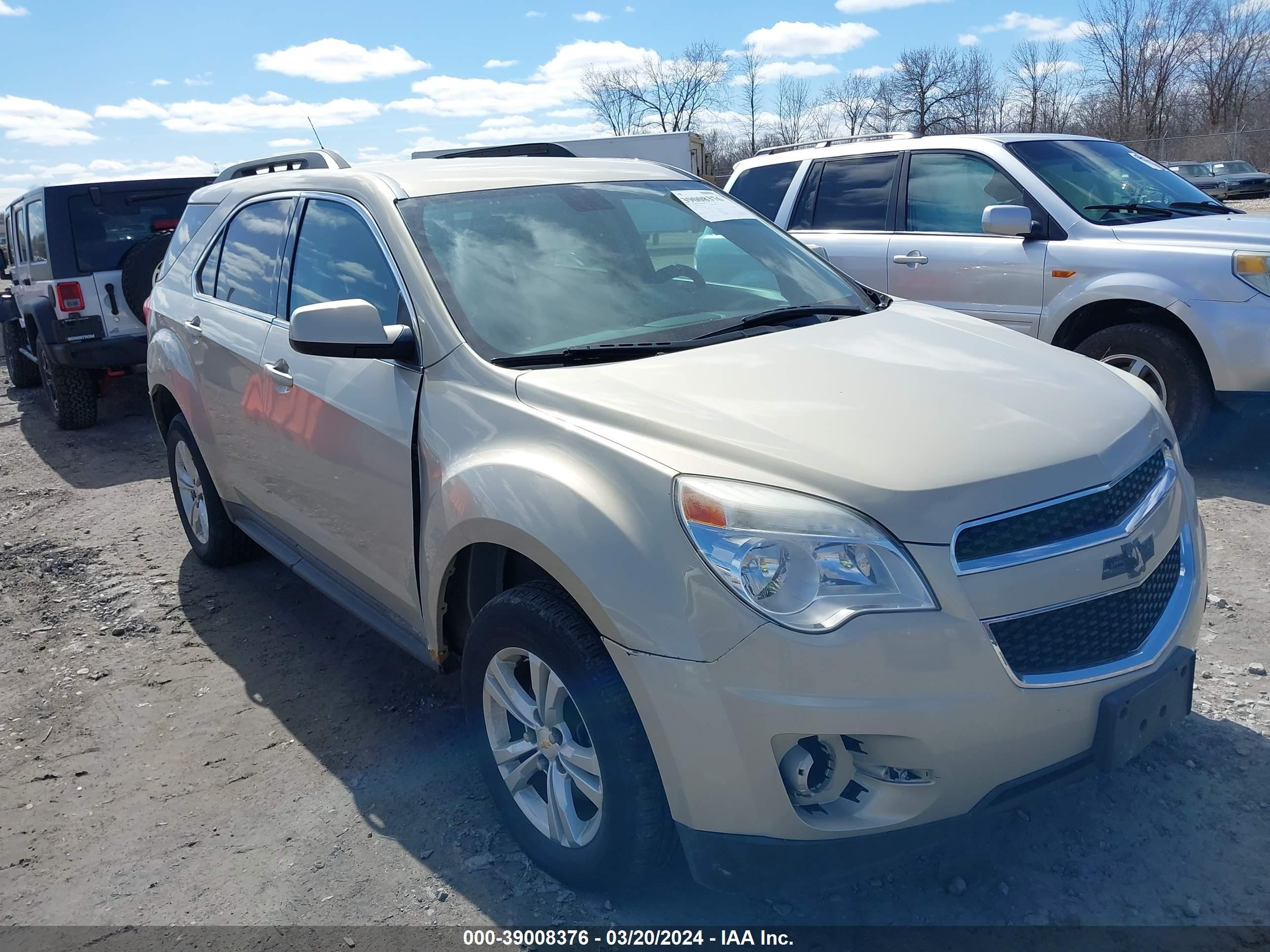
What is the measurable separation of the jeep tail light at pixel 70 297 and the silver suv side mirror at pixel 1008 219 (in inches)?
283

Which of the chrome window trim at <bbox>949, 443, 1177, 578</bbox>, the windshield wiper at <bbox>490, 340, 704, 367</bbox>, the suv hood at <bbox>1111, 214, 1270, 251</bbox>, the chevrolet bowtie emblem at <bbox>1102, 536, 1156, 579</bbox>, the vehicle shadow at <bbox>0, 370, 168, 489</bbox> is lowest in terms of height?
the vehicle shadow at <bbox>0, 370, 168, 489</bbox>

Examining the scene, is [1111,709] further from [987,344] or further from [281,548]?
[281,548]

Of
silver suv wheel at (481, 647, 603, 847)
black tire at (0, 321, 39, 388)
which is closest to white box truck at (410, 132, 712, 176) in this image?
black tire at (0, 321, 39, 388)

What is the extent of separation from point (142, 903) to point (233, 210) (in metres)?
2.94

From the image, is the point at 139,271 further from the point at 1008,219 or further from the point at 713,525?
the point at 713,525

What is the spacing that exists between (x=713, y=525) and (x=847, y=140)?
5.96m

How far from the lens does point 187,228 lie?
16.6 feet

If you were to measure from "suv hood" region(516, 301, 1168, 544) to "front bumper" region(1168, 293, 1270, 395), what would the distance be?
280cm

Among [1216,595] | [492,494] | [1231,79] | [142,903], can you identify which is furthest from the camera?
[1231,79]

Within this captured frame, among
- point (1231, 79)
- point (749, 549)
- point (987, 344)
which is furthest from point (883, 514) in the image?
point (1231, 79)

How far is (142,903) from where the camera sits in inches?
109

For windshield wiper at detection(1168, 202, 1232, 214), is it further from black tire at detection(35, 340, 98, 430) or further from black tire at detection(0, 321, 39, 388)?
black tire at detection(0, 321, 39, 388)

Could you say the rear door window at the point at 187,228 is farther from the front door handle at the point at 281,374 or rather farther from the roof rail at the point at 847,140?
the roof rail at the point at 847,140

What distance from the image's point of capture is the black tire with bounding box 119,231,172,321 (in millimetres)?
8555
